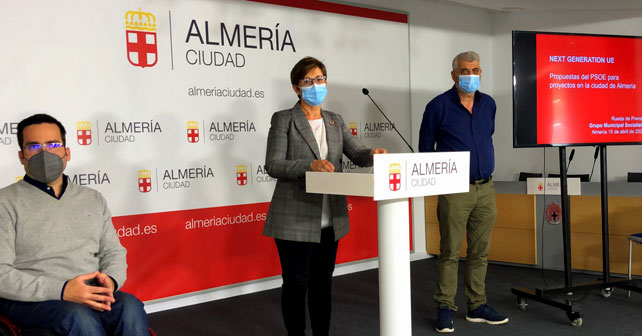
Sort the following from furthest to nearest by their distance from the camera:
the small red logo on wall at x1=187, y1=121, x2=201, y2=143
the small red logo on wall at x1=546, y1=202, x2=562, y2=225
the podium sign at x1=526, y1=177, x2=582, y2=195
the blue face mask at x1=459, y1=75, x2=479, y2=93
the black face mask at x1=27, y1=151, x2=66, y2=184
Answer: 1. the small red logo on wall at x1=546, y1=202, x2=562, y2=225
2. the podium sign at x1=526, y1=177, x2=582, y2=195
3. the small red logo on wall at x1=187, y1=121, x2=201, y2=143
4. the blue face mask at x1=459, y1=75, x2=479, y2=93
5. the black face mask at x1=27, y1=151, x2=66, y2=184

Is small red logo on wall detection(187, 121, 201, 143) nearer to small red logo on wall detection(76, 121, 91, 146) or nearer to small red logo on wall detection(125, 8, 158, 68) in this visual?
small red logo on wall detection(125, 8, 158, 68)

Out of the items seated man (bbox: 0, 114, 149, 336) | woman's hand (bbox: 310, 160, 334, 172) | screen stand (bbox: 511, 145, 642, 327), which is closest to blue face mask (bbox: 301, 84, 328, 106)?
woman's hand (bbox: 310, 160, 334, 172)

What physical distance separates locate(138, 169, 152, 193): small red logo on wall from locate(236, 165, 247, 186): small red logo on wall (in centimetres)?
68

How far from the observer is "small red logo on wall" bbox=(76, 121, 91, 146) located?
3691 millimetres

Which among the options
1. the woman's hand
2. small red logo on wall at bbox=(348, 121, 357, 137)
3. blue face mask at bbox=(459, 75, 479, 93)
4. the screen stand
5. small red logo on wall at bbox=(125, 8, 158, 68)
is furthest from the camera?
small red logo on wall at bbox=(348, 121, 357, 137)

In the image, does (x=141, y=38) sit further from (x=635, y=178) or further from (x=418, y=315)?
(x=635, y=178)

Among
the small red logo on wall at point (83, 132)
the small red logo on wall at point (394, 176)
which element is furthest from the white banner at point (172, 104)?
the small red logo on wall at point (394, 176)

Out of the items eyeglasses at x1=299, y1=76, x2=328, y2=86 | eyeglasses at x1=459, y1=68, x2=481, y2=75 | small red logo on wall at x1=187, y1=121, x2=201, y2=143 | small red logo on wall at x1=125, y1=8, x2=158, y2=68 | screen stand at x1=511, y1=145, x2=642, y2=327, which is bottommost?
screen stand at x1=511, y1=145, x2=642, y2=327

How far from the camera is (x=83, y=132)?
3.71 m

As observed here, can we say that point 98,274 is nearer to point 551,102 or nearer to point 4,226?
point 4,226

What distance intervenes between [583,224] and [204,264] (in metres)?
3.00

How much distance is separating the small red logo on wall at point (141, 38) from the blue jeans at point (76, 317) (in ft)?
7.41

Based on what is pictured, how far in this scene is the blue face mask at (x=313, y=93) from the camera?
8.68ft

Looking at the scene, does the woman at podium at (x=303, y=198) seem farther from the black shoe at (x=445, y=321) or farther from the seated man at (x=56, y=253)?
the black shoe at (x=445, y=321)
